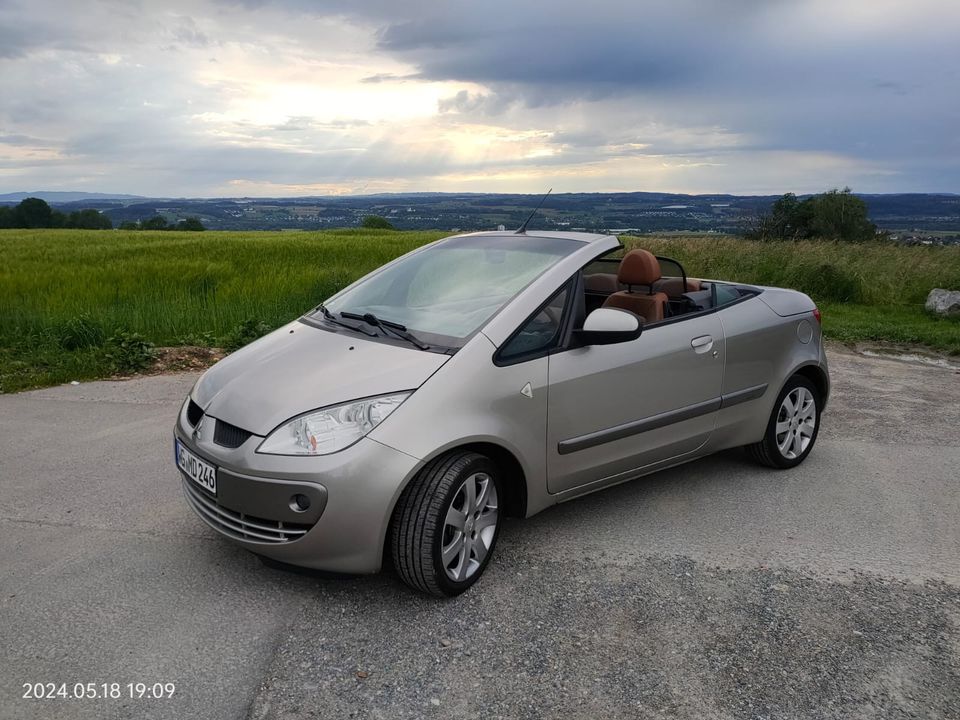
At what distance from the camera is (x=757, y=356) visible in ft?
15.5

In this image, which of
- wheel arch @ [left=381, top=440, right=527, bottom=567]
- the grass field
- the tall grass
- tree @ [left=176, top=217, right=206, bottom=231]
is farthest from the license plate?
tree @ [left=176, top=217, right=206, bottom=231]

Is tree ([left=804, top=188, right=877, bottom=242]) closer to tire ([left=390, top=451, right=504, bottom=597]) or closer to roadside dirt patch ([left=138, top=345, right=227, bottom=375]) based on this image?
roadside dirt patch ([left=138, top=345, right=227, bottom=375])

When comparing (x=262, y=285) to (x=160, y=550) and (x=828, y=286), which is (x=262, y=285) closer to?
(x=160, y=550)

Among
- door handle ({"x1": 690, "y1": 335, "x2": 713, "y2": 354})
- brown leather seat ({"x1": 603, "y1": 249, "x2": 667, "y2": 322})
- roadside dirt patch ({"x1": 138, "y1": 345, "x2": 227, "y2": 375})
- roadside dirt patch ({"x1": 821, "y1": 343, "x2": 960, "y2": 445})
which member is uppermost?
brown leather seat ({"x1": 603, "y1": 249, "x2": 667, "y2": 322})

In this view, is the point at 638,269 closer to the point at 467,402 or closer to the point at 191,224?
the point at 467,402

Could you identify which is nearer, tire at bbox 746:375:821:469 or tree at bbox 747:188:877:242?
tire at bbox 746:375:821:469

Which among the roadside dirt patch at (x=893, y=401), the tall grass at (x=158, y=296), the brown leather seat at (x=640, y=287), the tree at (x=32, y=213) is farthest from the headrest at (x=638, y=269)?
the tree at (x=32, y=213)

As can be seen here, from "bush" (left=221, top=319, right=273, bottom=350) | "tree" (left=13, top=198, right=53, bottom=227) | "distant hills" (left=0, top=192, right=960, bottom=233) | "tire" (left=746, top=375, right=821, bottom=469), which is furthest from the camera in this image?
"tree" (left=13, top=198, right=53, bottom=227)

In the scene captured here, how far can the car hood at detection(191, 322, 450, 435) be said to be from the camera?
10.7ft

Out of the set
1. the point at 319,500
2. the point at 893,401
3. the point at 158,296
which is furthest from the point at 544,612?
the point at 158,296

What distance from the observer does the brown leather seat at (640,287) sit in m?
4.55

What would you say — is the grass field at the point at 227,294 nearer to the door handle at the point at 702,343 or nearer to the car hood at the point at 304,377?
the car hood at the point at 304,377

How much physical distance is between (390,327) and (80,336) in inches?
233
